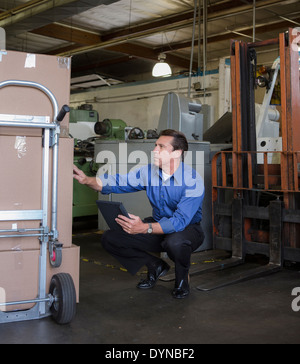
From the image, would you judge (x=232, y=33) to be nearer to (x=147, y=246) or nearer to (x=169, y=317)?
(x=147, y=246)

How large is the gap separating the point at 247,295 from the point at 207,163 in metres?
1.69

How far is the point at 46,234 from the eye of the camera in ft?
8.16

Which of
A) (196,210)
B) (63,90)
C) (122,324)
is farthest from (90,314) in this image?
(63,90)

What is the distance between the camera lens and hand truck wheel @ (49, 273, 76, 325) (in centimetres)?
241

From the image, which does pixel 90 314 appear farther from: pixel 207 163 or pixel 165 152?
pixel 207 163

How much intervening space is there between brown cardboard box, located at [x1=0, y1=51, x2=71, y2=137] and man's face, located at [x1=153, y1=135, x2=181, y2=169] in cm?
73

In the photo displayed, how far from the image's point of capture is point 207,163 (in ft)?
14.7

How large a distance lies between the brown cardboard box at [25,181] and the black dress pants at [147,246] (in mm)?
623

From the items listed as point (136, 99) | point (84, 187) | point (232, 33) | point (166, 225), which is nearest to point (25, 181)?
point (166, 225)

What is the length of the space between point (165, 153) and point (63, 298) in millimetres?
1210

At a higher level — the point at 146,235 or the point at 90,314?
the point at 146,235

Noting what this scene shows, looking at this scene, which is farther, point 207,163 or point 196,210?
point 207,163

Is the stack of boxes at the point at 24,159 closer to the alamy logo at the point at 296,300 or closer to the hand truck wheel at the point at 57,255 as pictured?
the hand truck wheel at the point at 57,255

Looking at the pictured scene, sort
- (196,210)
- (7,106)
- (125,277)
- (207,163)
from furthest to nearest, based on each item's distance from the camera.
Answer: (207,163)
(125,277)
(196,210)
(7,106)
